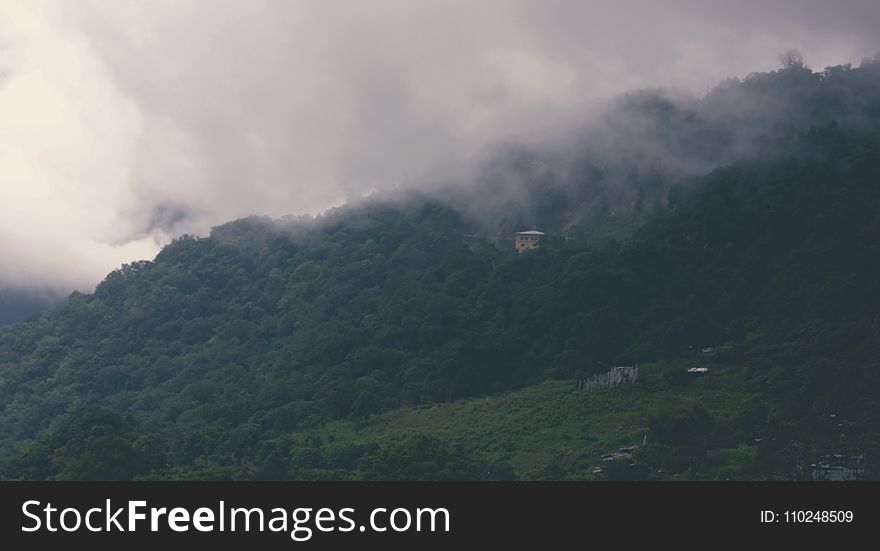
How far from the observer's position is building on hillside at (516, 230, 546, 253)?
294 feet

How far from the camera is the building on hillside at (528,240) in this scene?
89500 millimetres

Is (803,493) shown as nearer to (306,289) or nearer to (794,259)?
(794,259)

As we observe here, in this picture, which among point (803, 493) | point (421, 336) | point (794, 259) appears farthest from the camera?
point (421, 336)

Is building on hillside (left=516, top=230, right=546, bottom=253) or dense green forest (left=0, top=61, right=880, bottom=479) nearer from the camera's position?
dense green forest (left=0, top=61, right=880, bottom=479)

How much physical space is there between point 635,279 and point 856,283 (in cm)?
1179

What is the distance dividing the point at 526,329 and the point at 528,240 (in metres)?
12.3

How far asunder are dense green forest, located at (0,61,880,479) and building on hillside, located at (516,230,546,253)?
1.88 meters

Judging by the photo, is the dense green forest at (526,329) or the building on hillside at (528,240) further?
the building on hillside at (528,240)

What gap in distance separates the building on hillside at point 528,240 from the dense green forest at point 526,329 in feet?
6.18

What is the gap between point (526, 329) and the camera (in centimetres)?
7881

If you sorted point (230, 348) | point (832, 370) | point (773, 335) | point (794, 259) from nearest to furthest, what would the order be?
point (832, 370), point (773, 335), point (794, 259), point (230, 348)

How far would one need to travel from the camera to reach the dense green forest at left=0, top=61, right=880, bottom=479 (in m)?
65.0

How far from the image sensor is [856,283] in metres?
71.4

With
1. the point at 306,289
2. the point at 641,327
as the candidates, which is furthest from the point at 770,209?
the point at 306,289
